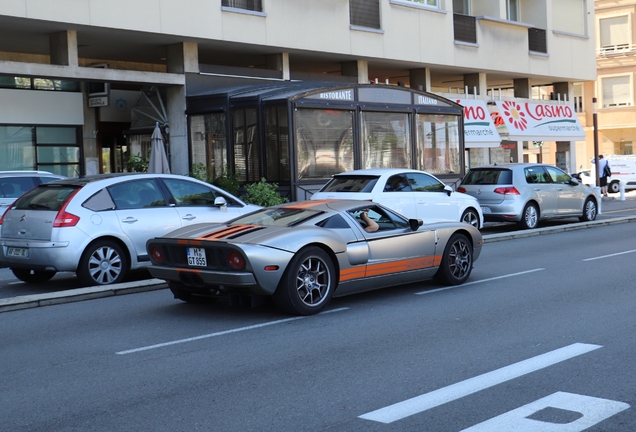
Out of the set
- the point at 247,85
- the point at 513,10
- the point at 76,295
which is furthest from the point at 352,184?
the point at 513,10

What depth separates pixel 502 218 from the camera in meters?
19.9

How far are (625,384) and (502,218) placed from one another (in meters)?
14.0

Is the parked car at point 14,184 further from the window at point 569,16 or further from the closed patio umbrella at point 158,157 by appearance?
the window at point 569,16

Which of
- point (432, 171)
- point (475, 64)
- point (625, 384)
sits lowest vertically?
point (625, 384)

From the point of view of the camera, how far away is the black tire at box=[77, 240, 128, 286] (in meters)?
11.4

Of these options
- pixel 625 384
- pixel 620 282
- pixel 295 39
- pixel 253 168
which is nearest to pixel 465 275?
pixel 620 282

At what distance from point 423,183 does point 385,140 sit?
4.85 metres

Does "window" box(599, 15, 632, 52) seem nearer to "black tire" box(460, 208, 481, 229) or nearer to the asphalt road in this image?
"black tire" box(460, 208, 481, 229)

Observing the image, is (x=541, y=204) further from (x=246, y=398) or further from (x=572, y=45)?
(x=572, y=45)

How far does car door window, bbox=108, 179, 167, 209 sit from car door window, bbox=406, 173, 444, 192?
20.6 ft

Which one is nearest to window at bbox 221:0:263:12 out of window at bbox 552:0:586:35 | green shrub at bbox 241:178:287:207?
green shrub at bbox 241:178:287:207

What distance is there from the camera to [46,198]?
11742 mm

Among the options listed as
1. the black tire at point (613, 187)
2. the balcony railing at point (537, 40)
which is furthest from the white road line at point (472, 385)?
the black tire at point (613, 187)

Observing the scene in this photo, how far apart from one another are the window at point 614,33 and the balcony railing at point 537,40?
1918cm
